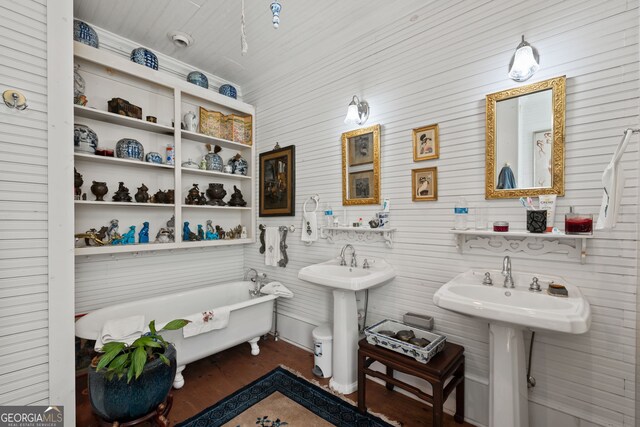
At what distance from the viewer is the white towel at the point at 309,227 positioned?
2764mm

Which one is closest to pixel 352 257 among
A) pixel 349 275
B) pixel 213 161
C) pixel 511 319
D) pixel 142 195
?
pixel 349 275

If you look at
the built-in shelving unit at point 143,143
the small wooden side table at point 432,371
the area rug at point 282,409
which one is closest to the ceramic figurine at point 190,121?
the built-in shelving unit at point 143,143

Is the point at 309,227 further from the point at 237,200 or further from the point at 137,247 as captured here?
the point at 137,247

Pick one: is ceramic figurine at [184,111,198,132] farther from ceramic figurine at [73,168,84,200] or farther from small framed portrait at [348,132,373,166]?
small framed portrait at [348,132,373,166]

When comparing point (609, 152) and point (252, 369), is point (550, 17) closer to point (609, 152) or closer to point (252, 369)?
point (609, 152)

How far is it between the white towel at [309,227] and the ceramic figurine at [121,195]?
1682 millimetres

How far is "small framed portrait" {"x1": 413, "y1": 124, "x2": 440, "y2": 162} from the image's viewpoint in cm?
200

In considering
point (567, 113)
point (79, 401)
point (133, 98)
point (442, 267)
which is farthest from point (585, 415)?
point (133, 98)

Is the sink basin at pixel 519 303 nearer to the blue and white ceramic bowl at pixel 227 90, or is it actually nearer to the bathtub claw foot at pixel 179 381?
the bathtub claw foot at pixel 179 381

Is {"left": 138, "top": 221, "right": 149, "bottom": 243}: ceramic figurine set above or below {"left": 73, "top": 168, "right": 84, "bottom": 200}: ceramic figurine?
below

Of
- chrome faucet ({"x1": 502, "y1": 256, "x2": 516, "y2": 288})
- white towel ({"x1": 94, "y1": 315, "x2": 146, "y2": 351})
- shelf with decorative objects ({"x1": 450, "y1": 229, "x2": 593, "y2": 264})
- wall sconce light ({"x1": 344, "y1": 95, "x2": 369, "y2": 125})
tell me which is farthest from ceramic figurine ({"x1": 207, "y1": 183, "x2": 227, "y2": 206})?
chrome faucet ({"x1": 502, "y1": 256, "x2": 516, "y2": 288})

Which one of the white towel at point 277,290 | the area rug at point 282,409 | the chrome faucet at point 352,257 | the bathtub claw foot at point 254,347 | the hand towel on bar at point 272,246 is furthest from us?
the hand towel on bar at point 272,246

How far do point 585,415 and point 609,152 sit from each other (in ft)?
4.79

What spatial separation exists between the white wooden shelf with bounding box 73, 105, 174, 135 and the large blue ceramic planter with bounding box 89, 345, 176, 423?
6.57 ft
